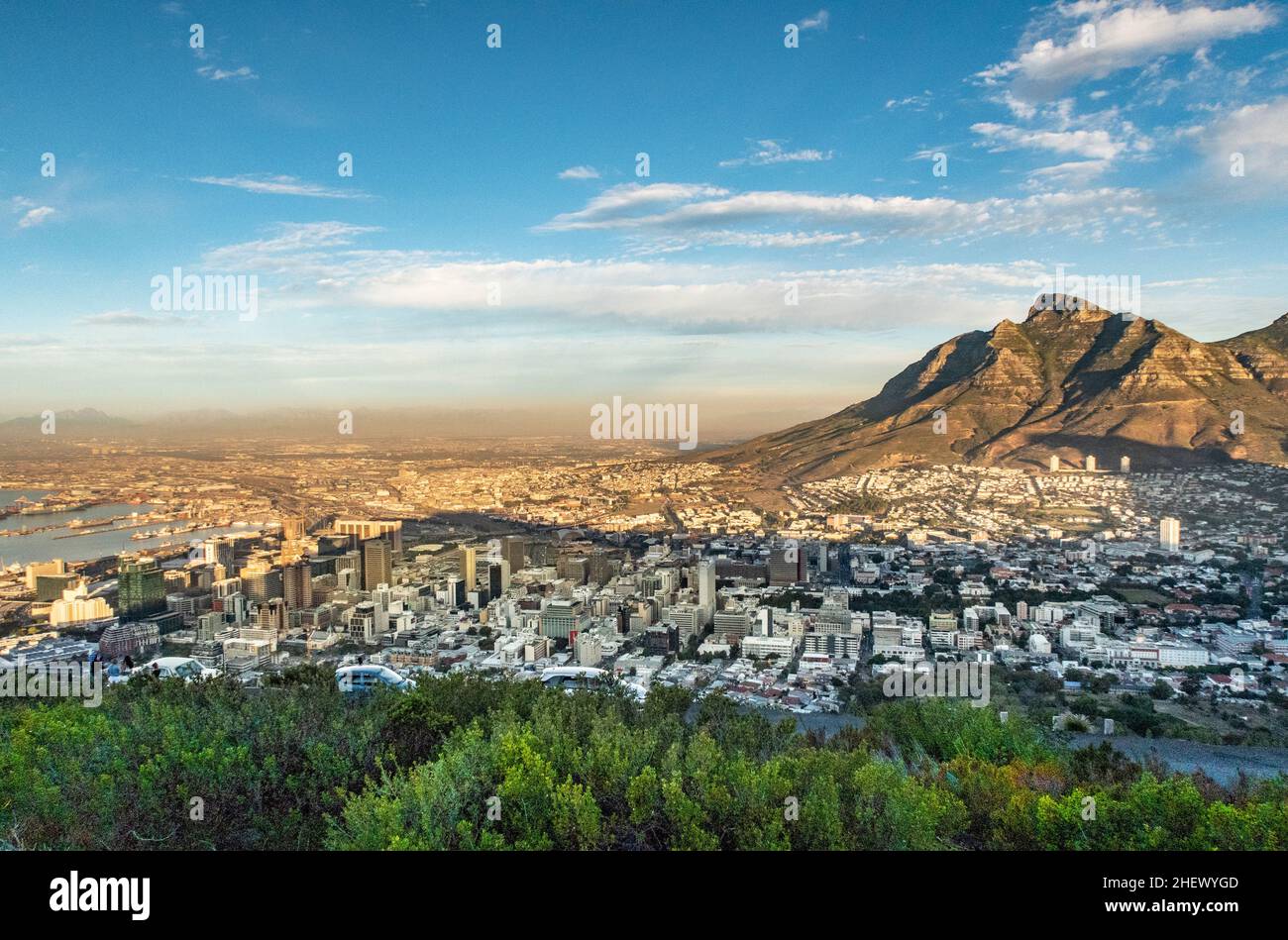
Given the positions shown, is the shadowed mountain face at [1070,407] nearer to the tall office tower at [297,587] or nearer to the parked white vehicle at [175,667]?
the tall office tower at [297,587]

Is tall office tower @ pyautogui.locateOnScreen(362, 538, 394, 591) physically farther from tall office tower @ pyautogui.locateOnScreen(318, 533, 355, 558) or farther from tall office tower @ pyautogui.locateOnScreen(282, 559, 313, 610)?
tall office tower @ pyautogui.locateOnScreen(282, 559, 313, 610)

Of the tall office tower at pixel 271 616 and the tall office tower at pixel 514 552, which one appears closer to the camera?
the tall office tower at pixel 271 616

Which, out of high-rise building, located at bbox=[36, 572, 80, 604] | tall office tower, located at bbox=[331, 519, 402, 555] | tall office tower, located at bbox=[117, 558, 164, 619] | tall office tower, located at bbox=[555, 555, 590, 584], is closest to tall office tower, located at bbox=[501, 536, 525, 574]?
tall office tower, located at bbox=[555, 555, 590, 584]

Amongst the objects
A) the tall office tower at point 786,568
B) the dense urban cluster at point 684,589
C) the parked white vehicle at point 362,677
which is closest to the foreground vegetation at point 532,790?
the parked white vehicle at point 362,677

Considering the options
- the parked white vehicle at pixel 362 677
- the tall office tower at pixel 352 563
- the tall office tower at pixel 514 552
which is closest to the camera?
the parked white vehicle at pixel 362 677

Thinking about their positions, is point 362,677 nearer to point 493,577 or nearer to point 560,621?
point 560,621
